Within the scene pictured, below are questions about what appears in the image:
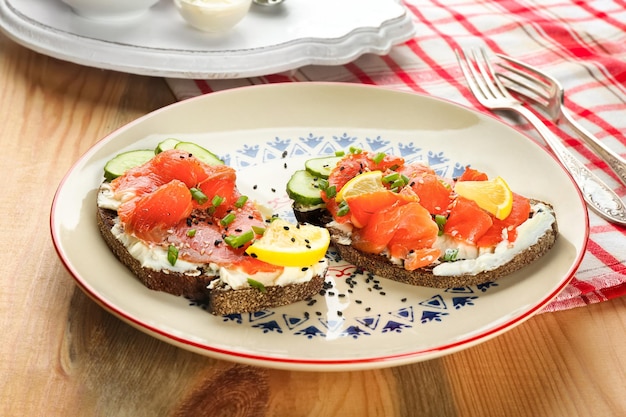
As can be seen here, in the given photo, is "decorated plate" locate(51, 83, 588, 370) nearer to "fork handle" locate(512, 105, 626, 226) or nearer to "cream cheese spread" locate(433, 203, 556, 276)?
"cream cheese spread" locate(433, 203, 556, 276)

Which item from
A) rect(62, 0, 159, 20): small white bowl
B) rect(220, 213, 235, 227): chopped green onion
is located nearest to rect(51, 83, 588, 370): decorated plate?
rect(220, 213, 235, 227): chopped green onion

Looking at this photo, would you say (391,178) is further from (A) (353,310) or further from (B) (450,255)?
(A) (353,310)

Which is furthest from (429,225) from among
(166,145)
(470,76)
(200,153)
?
(470,76)

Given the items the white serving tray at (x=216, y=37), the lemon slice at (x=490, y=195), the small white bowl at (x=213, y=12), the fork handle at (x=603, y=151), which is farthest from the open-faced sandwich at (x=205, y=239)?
the fork handle at (x=603, y=151)

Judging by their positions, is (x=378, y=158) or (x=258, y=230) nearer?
(x=258, y=230)

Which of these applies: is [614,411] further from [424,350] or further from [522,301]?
[424,350]
